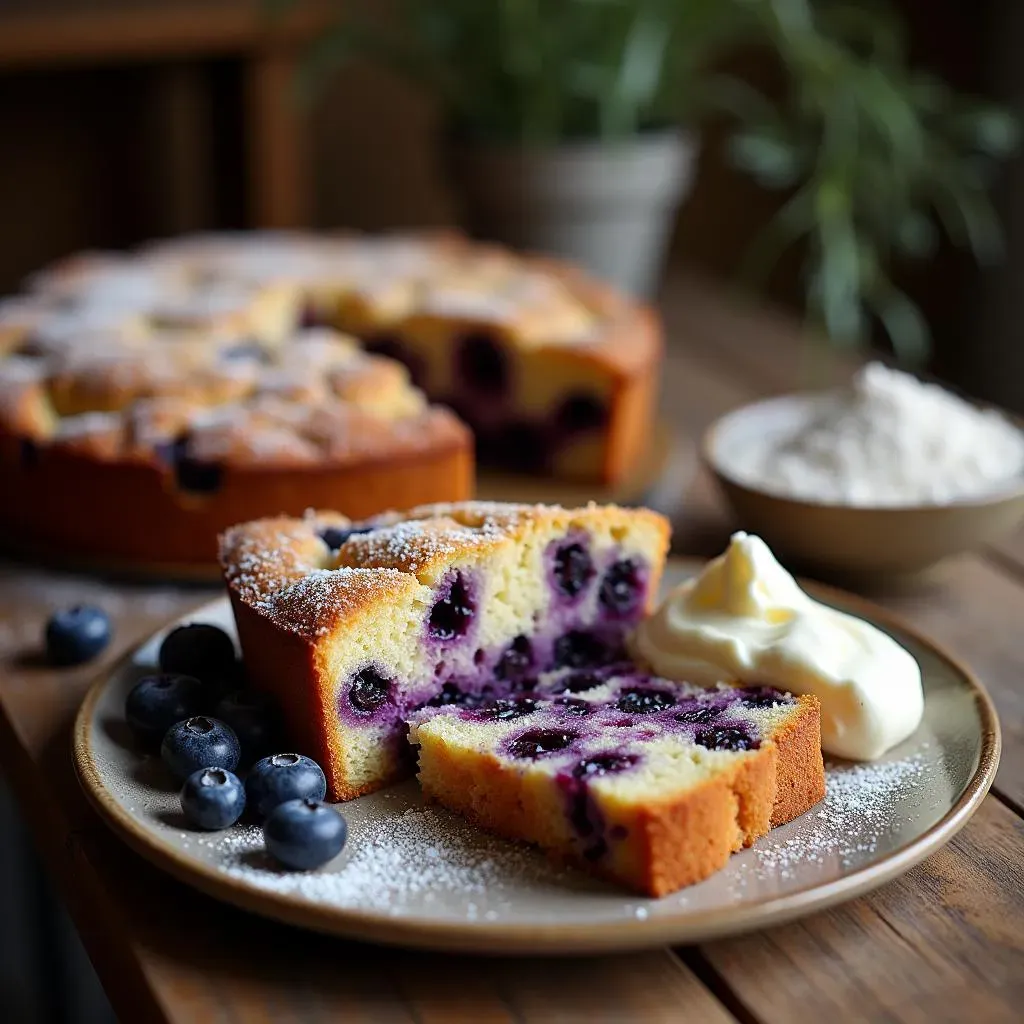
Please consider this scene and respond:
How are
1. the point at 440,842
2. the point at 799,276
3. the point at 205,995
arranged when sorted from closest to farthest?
the point at 205,995, the point at 440,842, the point at 799,276

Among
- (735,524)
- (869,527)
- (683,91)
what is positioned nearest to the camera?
(869,527)

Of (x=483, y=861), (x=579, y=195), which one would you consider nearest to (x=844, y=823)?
(x=483, y=861)

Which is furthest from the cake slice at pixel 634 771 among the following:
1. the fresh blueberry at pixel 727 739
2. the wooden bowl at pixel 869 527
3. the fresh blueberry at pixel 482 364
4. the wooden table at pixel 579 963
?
the fresh blueberry at pixel 482 364

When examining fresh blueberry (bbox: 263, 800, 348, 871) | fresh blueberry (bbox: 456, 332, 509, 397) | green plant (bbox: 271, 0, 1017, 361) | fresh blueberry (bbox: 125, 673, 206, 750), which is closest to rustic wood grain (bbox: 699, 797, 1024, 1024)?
fresh blueberry (bbox: 263, 800, 348, 871)

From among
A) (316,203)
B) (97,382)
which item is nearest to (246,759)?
(97,382)

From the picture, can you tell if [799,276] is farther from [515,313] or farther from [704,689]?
[704,689]

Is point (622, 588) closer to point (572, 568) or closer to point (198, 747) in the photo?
point (572, 568)

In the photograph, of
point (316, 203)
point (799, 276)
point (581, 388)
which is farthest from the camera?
point (799, 276)
